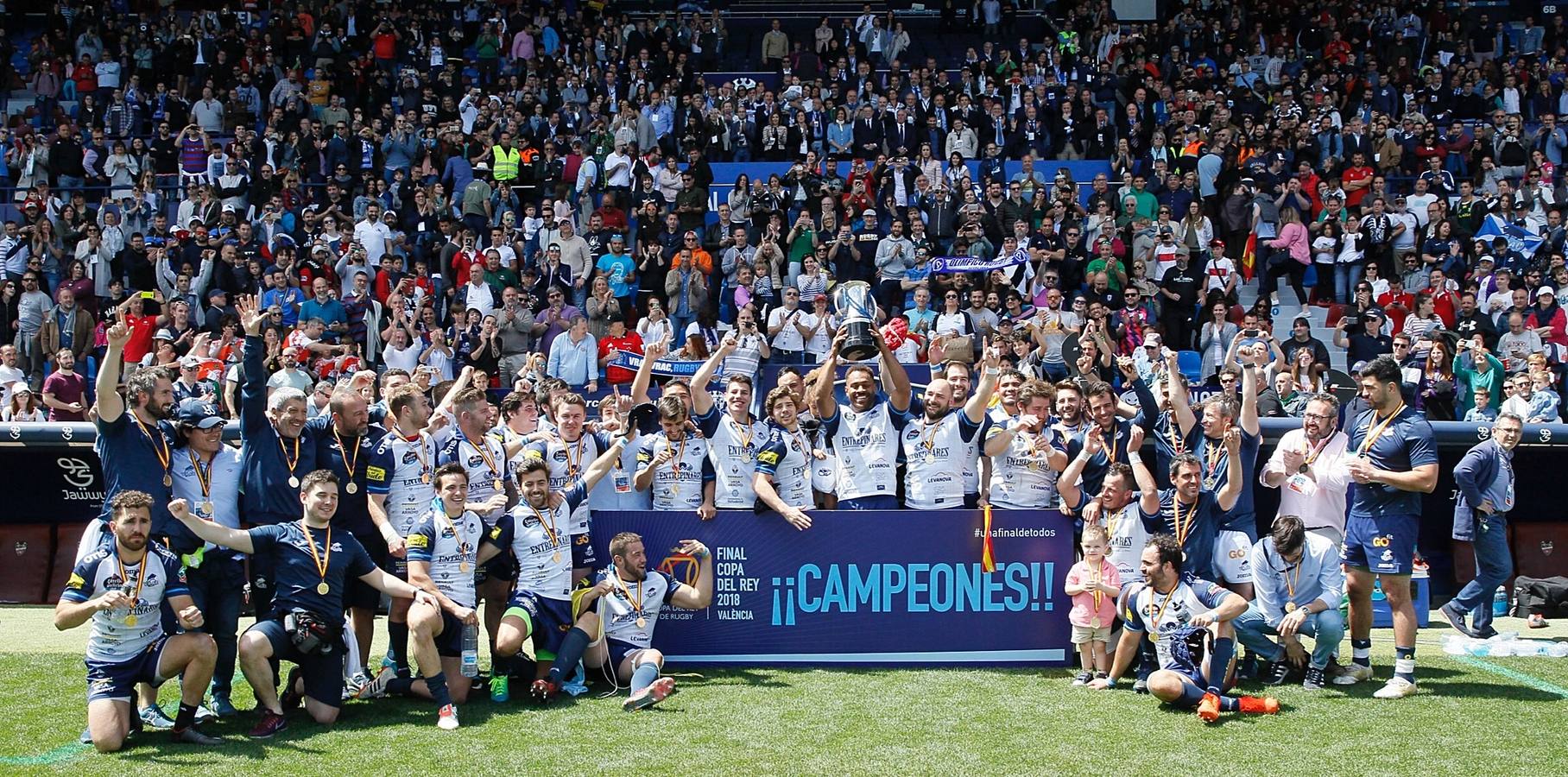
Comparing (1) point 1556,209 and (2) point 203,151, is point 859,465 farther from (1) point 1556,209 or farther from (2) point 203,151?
(2) point 203,151

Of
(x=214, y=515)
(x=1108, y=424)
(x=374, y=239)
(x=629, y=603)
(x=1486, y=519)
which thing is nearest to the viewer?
(x=214, y=515)

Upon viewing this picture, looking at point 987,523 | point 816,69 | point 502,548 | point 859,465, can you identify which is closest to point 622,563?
point 502,548

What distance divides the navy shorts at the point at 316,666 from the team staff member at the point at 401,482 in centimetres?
58

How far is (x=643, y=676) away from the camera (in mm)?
7383

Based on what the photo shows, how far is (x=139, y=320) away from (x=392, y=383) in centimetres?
946

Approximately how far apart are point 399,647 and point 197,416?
5.44ft

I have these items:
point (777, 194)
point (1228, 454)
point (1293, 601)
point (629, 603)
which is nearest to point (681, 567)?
point (629, 603)

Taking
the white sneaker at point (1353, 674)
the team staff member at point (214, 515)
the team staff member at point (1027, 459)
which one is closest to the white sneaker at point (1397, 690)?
the white sneaker at point (1353, 674)

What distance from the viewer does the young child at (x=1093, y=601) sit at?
25.4 feet

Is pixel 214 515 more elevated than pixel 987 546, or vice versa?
pixel 214 515

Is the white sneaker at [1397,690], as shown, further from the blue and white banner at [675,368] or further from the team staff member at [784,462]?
the blue and white banner at [675,368]

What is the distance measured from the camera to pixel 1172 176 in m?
18.3

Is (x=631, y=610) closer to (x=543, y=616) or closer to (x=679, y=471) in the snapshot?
(x=543, y=616)

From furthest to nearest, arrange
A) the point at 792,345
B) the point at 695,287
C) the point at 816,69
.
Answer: the point at 816,69 → the point at 695,287 → the point at 792,345
